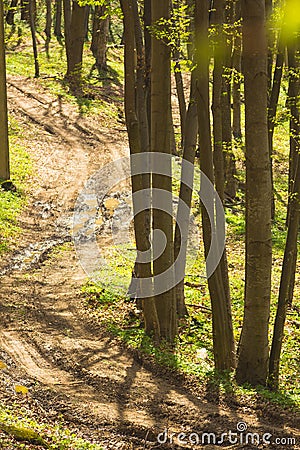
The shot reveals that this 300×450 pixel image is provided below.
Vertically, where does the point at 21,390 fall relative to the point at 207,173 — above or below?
below

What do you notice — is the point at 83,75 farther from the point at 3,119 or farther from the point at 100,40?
the point at 3,119

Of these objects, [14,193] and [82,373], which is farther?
[14,193]

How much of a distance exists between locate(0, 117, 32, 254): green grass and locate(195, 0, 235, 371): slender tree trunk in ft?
22.3

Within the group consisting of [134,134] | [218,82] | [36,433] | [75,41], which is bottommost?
[36,433]

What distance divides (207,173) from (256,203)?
0.85 metres

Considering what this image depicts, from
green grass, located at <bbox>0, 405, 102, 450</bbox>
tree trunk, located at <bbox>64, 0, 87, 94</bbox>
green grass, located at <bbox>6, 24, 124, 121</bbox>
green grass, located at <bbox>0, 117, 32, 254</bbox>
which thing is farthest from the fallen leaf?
tree trunk, located at <bbox>64, 0, 87, 94</bbox>

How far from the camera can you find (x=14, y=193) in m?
18.0

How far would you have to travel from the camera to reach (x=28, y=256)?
14102 millimetres

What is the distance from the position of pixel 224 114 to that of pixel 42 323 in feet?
35.3

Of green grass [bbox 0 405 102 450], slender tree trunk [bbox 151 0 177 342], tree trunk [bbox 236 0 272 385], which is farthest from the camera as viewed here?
slender tree trunk [bbox 151 0 177 342]

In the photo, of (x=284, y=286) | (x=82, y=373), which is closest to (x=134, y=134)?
(x=284, y=286)

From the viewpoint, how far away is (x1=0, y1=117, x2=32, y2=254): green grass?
1525cm

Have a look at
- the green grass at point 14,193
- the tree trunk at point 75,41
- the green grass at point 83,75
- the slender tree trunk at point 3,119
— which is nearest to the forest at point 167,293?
the green grass at point 14,193

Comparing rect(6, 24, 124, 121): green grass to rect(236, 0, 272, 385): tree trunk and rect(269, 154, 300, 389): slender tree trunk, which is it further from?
rect(236, 0, 272, 385): tree trunk
